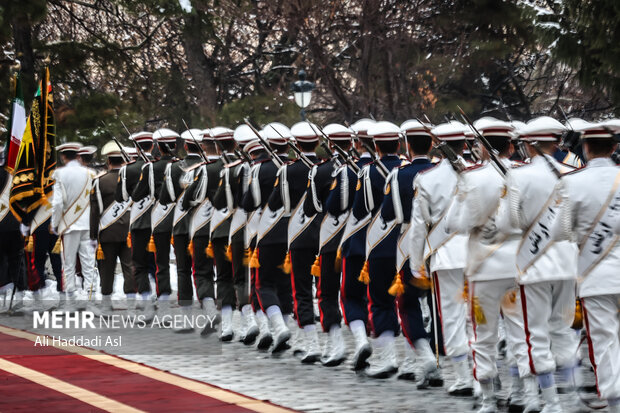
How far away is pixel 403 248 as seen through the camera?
30.4 feet

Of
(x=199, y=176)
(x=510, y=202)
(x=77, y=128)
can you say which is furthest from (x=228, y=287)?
(x=77, y=128)

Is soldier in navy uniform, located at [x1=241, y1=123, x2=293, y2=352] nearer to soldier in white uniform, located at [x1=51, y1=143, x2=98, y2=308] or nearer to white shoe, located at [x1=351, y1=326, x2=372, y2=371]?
white shoe, located at [x1=351, y1=326, x2=372, y2=371]

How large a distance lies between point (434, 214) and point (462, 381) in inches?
50.1

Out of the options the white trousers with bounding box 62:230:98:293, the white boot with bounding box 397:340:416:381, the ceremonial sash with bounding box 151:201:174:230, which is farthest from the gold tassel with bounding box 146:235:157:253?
the white boot with bounding box 397:340:416:381

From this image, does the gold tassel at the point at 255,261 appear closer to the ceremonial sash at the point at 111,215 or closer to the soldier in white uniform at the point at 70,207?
the ceremonial sash at the point at 111,215

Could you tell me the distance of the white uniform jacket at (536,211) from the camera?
25.1ft

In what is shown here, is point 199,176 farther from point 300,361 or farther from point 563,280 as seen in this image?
point 563,280

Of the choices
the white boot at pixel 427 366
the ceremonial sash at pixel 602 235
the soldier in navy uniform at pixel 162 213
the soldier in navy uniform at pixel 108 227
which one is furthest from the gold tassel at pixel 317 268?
the soldier in navy uniform at pixel 108 227

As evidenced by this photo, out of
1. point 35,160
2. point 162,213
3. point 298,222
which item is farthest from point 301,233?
point 35,160

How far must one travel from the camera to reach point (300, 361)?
35.1 ft

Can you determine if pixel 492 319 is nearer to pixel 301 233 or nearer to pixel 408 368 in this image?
pixel 408 368

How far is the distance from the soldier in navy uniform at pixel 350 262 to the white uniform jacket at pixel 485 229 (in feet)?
6.67

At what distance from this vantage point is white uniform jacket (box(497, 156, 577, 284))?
7.66 m

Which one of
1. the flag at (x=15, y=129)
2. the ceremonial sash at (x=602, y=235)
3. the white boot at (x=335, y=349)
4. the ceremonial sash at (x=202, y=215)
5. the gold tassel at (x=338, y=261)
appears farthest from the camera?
the flag at (x=15, y=129)
